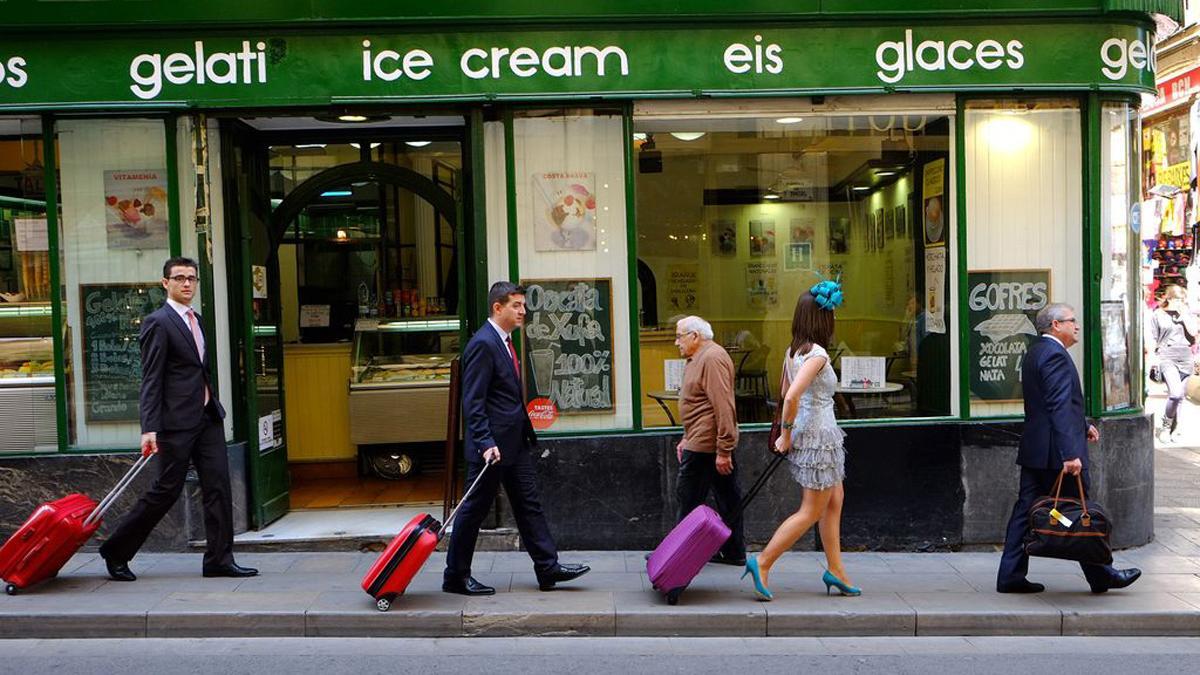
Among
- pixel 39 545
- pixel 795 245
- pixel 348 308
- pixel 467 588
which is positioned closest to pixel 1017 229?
pixel 795 245

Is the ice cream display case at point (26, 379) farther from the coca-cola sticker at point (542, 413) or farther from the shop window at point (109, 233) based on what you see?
the coca-cola sticker at point (542, 413)

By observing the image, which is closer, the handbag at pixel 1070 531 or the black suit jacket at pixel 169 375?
the handbag at pixel 1070 531

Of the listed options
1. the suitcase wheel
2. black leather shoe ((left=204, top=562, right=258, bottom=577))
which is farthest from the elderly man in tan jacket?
black leather shoe ((left=204, top=562, right=258, bottom=577))

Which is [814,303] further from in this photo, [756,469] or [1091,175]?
[1091,175]

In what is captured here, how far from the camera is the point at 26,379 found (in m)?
8.08

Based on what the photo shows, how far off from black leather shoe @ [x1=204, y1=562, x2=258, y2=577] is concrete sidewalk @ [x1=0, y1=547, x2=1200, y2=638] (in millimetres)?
63

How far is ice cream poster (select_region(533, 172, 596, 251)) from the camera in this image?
309 inches

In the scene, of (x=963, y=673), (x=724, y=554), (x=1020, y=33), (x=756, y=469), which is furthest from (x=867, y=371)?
(x=963, y=673)

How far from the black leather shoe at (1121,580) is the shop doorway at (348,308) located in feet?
15.5

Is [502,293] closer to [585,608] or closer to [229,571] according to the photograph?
[585,608]

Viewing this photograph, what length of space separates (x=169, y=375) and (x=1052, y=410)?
533cm

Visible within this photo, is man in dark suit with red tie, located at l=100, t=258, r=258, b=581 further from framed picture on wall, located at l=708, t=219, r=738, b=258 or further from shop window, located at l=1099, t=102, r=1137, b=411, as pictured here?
shop window, located at l=1099, t=102, r=1137, b=411

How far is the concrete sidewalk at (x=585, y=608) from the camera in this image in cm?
612

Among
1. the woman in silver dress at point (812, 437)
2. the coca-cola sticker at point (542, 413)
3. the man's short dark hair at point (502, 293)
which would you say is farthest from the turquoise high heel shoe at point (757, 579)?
the man's short dark hair at point (502, 293)
